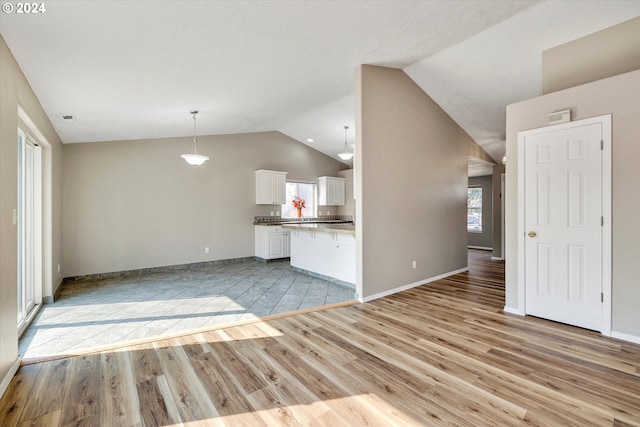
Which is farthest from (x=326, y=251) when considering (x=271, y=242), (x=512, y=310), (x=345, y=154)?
(x=512, y=310)

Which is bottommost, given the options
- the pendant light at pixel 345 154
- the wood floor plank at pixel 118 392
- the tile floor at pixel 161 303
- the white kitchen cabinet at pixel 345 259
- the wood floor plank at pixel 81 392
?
the tile floor at pixel 161 303

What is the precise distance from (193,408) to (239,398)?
0.89 feet

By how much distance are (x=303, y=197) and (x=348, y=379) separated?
6592 millimetres

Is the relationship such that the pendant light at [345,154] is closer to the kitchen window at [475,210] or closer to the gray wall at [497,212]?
the gray wall at [497,212]

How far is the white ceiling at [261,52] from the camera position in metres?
2.27

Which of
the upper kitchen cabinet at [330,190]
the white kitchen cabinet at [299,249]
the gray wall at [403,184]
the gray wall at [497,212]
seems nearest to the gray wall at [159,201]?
the upper kitchen cabinet at [330,190]

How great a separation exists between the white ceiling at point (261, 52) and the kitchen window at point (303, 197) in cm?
331

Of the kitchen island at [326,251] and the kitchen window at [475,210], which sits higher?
the kitchen window at [475,210]

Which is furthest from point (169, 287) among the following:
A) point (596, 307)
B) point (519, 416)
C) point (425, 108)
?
point (596, 307)

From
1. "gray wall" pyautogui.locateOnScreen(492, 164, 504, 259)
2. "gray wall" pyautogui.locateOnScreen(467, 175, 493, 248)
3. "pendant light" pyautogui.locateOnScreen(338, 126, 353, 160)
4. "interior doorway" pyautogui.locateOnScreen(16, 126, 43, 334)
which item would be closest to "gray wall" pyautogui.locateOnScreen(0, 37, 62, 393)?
"interior doorway" pyautogui.locateOnScreen(16, 126, 43, 334)

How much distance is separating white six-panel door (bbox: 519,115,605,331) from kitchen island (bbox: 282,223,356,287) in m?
2.18

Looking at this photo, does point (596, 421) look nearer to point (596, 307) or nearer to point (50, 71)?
point (596, 307)

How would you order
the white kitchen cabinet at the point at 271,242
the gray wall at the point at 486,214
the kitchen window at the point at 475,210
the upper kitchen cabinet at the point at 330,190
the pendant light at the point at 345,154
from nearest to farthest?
the pendant light at the point at 345,154
the white kitchen cabinet at the point at 271,242
the upper kitchen cabinet at the point at 330,190
the gray wall at the point at 486,214
the kitchen window at the point at 475,210

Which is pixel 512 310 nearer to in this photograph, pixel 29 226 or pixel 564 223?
pixel 564 223
